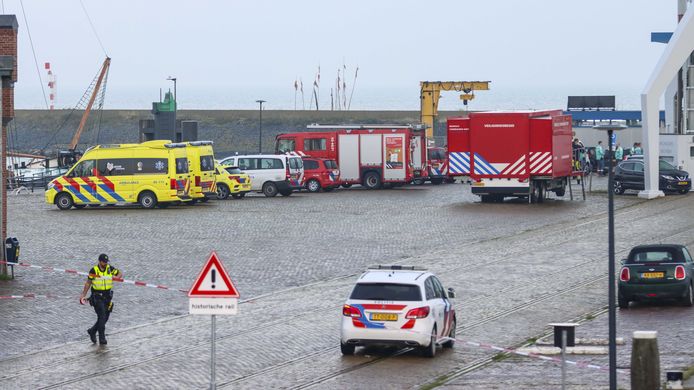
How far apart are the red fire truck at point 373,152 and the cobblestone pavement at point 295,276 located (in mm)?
4716

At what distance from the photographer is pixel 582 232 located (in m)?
39.1

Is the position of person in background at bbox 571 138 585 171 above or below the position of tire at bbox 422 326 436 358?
above

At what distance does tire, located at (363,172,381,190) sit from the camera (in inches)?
2313

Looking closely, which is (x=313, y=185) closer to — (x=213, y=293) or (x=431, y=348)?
(x=431, y=348)

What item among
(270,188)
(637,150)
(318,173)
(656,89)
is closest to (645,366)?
(656,89)

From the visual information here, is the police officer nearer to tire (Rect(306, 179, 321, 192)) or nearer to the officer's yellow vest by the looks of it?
the officer's yellow vest

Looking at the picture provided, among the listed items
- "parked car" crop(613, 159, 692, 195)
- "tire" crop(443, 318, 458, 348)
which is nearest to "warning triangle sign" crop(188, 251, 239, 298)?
"tire" crop(443, 318, 458, 348)

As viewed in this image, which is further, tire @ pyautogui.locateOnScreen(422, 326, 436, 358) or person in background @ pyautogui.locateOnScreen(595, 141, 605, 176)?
person in background @ pyautogui.locateOnScreen(595, 141, 605, 176)

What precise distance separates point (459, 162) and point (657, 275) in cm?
2491

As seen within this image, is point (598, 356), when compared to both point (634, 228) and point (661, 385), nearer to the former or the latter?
point (661, 385)

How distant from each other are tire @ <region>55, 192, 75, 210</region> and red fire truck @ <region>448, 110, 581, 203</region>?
46.4 ft

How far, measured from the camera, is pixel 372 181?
193ft

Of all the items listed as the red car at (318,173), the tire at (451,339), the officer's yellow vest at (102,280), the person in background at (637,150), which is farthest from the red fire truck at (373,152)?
the officer's yellow vest at (102,280)

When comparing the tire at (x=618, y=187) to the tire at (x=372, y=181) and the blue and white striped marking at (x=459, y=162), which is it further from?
the tire at (x=372, y=181)
